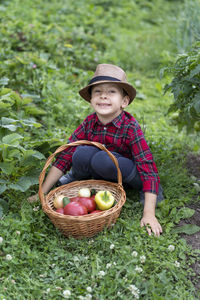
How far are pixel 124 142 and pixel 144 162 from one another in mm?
233

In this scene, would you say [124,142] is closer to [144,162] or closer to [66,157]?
[144,162]

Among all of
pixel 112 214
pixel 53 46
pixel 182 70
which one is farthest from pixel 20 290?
pixel 53 46

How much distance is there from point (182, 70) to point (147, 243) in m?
1.30

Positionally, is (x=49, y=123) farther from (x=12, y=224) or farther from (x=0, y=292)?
(x=0, y=292)

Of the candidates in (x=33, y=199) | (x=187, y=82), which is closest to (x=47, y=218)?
(x=33, y=199)

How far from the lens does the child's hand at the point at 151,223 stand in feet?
7.83

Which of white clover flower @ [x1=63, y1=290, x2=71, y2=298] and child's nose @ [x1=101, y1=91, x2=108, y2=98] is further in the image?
child's nose @ [x1=101, y1=91, x2=108, y2=98]

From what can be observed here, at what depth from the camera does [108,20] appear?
7.72 m

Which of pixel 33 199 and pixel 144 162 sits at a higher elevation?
pixel 144 162

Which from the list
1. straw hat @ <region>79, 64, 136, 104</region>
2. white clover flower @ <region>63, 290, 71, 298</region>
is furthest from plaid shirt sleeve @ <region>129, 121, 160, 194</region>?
white clover flower @ <region>63, 290, 71, 298</region>

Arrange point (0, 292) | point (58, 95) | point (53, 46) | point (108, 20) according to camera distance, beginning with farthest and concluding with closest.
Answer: point (108, 20)
point (53, 46)
point (58, 95)
point (0, 292)

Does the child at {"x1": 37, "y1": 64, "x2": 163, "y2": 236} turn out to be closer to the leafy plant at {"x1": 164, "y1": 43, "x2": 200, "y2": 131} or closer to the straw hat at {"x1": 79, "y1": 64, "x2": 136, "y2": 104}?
the straw hat at {"x1": 79, "y1": 64, "x2": 136, "y2": 104}

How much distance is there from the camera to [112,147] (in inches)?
110

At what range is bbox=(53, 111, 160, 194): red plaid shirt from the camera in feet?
8.58
